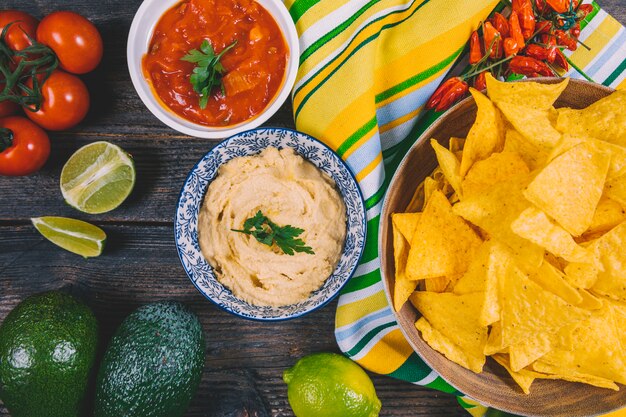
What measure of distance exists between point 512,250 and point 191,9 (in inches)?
51.5

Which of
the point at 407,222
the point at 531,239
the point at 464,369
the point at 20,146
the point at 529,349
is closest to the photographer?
the point at 531,239

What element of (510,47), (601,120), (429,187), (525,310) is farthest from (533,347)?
(510,47)

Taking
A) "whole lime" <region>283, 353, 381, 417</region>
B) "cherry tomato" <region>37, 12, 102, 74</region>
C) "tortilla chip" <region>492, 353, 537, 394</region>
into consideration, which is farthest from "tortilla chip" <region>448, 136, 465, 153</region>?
"cherry tomato" <region>37, 12, 102, 74</region>

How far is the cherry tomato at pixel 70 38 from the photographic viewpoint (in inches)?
77.1

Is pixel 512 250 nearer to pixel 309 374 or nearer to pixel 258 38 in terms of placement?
pixel 309 374

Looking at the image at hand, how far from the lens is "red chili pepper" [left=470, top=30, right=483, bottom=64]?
1.96 m

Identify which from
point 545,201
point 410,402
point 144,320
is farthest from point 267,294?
point 545,201

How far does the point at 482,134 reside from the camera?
5.58ft

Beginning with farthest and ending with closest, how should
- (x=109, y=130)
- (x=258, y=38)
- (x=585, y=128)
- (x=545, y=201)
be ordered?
1. (x=109, y=130)
2. (x=258, y=38)
3. (x=585, y=128)
4. (x=545, y=201)

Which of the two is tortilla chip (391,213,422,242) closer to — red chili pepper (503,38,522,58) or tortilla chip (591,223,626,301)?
tortilla chip (591,223,626,301)

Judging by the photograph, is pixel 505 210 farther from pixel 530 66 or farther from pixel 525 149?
pixel 530 66

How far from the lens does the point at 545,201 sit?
1560 mm

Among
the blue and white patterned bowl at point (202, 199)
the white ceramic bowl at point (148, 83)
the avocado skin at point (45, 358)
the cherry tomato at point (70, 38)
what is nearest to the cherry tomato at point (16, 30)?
the cherry tomato at point (70, 38)

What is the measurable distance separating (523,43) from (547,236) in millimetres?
754
